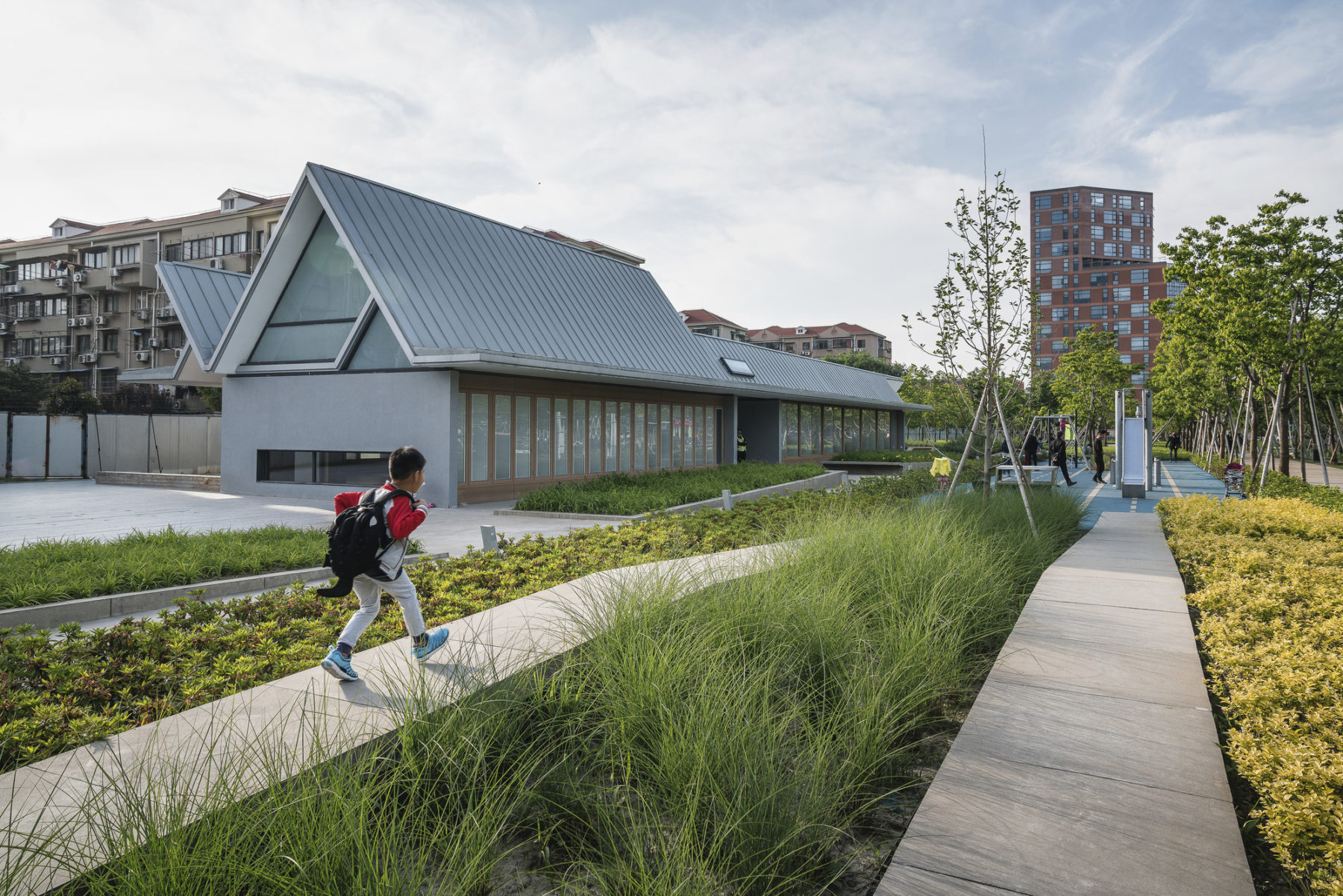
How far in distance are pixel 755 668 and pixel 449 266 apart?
62.2 feet

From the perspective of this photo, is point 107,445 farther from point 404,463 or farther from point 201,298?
point 404,463

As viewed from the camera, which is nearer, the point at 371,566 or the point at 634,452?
the point at 371,566

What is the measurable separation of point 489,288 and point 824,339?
115 metres

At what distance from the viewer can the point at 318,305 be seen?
2095 cm

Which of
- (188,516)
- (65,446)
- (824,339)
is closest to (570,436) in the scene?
(188,516)

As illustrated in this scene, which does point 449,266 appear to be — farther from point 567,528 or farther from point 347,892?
point 347,892

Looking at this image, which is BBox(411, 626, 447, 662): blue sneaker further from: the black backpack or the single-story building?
the single-story building

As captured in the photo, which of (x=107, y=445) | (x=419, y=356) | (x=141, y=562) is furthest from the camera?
(x=107, y=445)

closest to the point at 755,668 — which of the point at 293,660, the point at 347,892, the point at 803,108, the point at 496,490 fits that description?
the point at 347,892

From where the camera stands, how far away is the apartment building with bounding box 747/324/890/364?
129375 millimetres

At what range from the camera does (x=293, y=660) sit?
18.4ft

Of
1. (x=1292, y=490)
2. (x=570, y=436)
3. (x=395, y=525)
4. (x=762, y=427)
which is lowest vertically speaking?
(x=1292, y=490)

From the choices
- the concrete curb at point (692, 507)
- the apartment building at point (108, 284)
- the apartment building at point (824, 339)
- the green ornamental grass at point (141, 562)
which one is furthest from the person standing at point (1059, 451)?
the apartment building at point (824, 339)

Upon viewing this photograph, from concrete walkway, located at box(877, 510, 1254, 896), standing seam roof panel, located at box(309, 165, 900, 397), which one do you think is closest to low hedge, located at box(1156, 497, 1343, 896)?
concrete walkway, located at box(877, 510, 1254, 896)
